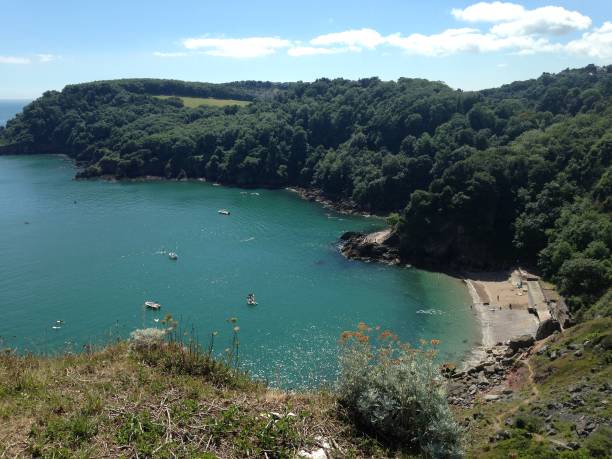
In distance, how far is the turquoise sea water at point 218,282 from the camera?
41.4 m

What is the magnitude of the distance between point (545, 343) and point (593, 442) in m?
18.0

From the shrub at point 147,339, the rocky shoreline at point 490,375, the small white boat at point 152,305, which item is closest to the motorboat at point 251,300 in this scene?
the small white boat at point 152,305

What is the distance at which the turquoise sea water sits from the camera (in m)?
41.4

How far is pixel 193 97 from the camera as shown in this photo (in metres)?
167

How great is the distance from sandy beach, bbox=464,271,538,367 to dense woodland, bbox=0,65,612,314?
364 cm

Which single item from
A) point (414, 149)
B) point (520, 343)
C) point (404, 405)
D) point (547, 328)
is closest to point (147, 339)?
point (404, 405)

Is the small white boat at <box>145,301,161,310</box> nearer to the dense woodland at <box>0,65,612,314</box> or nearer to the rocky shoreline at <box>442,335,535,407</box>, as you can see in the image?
the rocky shoreline at <box>442,335,535,407</box>

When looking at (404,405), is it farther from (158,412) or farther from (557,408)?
(557,408)

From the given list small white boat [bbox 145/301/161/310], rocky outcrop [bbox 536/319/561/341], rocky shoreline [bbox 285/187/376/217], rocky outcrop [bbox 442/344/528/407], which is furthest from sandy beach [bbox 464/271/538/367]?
rocky shoreline [bbox 285/187/376/217]

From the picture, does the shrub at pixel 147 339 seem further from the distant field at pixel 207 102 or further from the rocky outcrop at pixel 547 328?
the distant field at pixel 207 102

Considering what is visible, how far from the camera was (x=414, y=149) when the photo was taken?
289 feet

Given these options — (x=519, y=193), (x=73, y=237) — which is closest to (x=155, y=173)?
(x=73, y=237)

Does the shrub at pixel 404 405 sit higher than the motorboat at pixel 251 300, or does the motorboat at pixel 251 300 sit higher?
the shrub at pixel 404 405

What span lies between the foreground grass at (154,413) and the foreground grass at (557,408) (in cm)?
899
